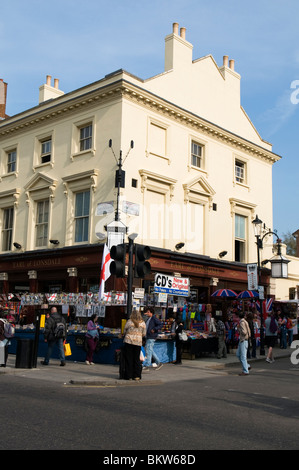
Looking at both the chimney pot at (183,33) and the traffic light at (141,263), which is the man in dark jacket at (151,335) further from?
the chimney pot at (183,33)

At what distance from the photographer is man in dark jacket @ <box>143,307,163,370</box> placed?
50.6 feet

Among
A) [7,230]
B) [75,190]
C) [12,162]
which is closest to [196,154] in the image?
[75,190]

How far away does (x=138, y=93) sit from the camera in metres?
22.3

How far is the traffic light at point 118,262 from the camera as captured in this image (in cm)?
1230

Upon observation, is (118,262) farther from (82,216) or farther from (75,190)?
(75,190)

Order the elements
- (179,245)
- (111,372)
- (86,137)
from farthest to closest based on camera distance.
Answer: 1. (86,137)
2. (179,245)
3. (111,372)

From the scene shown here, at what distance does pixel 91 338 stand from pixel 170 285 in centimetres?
342

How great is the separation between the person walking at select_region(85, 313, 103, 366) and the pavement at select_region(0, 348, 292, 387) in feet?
1.04

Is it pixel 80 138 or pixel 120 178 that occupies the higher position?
pixel 80 138

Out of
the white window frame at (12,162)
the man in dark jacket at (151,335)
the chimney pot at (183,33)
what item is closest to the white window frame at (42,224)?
the white window frame at (12,162)

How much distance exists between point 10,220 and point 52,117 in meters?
5.92

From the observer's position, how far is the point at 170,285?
18016 mm

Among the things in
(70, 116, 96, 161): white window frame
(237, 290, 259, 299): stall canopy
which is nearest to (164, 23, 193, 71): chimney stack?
(70, 116, 96, 161): white window frame
